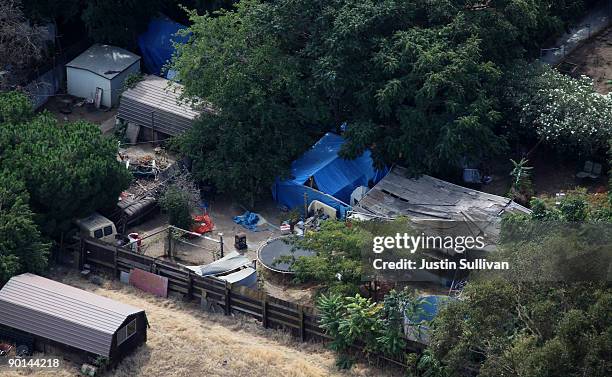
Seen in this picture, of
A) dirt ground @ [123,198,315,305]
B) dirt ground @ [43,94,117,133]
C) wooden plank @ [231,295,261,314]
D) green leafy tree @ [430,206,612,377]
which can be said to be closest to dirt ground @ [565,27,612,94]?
dirt ground @ [123,198,315,305]

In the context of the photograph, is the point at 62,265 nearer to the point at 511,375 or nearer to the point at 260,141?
the point at 260,141

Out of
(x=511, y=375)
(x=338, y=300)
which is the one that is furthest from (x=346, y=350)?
(x=511, y=375)

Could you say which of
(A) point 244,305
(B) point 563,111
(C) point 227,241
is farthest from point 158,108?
(B) point 563,111

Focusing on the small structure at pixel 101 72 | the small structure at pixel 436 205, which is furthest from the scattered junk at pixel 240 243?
the small structure at pixel 101 72

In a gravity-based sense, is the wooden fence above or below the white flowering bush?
below

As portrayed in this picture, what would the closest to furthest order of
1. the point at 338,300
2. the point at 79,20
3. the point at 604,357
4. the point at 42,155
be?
the point at 604,357 → the point at 338,300 → the point at 42,155 → the point at 79,20

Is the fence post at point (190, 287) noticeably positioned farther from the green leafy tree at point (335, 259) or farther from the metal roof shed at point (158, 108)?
the metal roof shed at point (158, 108)

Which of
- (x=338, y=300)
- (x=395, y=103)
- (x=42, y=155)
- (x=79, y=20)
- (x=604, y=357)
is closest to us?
(x=604, y=357)

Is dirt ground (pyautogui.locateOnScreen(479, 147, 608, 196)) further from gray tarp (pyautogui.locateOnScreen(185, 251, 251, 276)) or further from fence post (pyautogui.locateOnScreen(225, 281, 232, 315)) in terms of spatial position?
fence post (pyautogui.locateOnScreen(225, 281, 232, 315))
